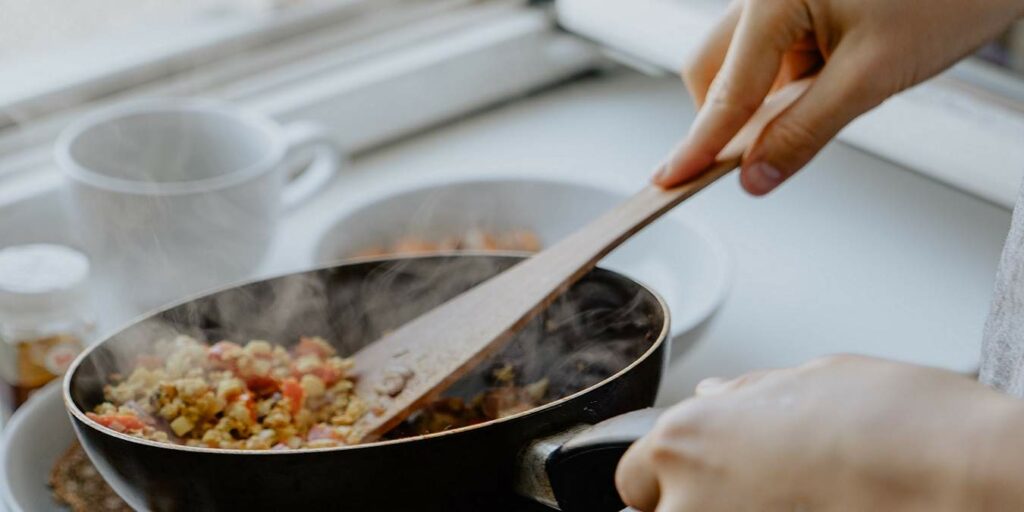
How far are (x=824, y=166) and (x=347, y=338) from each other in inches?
22.3

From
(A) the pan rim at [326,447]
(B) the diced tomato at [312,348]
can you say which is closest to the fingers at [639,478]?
(A) the pan rim at [326,447]

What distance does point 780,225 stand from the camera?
1066 millimetres

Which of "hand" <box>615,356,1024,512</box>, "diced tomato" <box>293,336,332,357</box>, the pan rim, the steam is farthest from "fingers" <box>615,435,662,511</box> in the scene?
"diced tomato" <box>293,336,332,357</box>

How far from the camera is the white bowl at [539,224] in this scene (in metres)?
0.90

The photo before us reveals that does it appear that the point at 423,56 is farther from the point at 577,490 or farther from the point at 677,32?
the point at 577,490

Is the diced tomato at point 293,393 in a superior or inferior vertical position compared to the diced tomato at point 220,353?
inferior

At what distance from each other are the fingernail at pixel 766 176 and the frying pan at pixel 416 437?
105 mm

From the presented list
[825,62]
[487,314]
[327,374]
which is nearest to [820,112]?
[825,62]

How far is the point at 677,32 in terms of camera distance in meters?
1.13

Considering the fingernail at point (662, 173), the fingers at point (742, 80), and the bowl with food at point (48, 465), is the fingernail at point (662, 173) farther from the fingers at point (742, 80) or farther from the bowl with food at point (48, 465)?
the bowl with food at point (48, 465)

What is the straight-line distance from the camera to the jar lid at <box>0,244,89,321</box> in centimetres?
75

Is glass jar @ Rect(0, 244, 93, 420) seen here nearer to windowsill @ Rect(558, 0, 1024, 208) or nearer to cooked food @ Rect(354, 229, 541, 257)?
cooked food @ Rect(354, 229, 541, 257)

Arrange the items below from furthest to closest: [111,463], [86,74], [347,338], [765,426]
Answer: [86,74], [347,338], [111,463], [765,426]

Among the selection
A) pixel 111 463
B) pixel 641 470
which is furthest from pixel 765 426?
pixel 111 463
